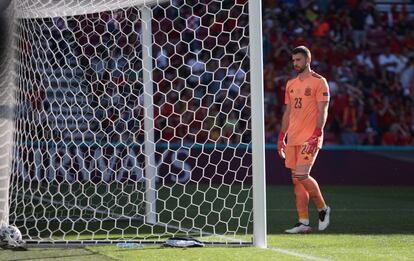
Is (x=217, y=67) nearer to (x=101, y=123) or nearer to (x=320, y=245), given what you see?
(x=101, y=123)

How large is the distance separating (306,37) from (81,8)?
1172cm

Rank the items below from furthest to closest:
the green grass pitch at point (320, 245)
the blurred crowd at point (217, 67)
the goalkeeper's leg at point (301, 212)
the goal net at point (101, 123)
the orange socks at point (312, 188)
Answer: the blurred crowd at point (217, 67) → the orange socks at point (312, 188) → the goalkeeper's leg at point (301, 212) → the goal net at point (101, 123) → the green grass pitch at point (320, 245)

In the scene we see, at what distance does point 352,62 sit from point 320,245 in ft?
40.7

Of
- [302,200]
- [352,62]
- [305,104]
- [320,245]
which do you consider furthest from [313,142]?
[352,62]

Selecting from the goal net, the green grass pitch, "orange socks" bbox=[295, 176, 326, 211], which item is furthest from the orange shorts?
the green grass pitch

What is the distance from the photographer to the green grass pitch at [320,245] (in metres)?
7.03

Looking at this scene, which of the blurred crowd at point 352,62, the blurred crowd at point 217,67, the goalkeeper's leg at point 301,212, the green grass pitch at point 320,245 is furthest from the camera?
the blurred crowd at point 352,62

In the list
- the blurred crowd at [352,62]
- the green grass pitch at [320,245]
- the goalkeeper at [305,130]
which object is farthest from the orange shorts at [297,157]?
the blurred crowd at [352,62]

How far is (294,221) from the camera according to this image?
10102 mm

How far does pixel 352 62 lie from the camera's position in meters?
19.9

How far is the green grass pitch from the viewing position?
703 cm

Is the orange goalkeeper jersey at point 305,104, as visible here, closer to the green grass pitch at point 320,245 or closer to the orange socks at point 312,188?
the orange socks at point 312,188

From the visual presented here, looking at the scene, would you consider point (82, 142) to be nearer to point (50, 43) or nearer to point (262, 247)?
point (50, 43)

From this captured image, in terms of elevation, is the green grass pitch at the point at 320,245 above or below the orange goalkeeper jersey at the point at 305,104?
below
